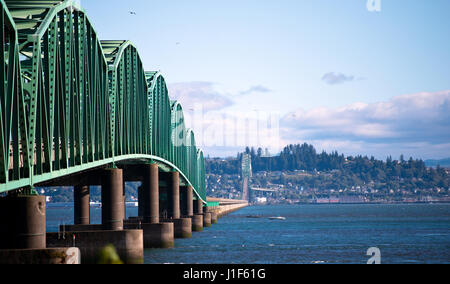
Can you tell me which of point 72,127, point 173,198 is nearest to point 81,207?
point 173,198

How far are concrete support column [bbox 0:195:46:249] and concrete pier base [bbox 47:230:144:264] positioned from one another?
13.2m

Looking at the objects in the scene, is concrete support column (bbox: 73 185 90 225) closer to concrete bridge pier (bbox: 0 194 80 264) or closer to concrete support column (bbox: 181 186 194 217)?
concrete support column (bbox: 181 186 194 217)

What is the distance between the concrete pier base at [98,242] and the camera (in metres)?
55.5

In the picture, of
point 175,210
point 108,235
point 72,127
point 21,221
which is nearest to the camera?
point 21,221

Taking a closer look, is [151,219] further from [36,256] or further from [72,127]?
[36,256]

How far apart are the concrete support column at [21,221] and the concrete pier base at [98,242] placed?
13.2m

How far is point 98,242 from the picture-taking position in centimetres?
5756

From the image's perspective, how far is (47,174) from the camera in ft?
148

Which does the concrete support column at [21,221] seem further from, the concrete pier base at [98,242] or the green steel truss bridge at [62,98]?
the concrete pier base at [98,242]

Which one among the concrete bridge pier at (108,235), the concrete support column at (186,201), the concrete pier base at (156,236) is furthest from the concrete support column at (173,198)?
the concrete bridge pier at (108,235)

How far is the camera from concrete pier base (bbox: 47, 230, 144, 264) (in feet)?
182

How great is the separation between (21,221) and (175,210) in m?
67.9
